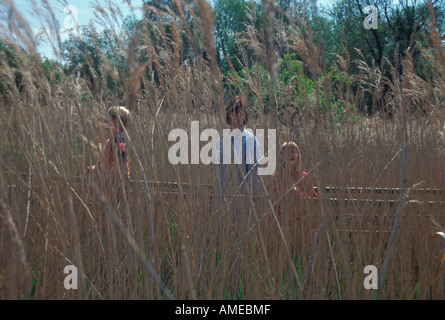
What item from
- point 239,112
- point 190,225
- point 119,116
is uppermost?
point 239,112

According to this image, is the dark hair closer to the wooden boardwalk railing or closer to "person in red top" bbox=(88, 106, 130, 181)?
the wooden boardwalk railing

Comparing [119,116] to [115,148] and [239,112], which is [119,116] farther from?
[239,112]

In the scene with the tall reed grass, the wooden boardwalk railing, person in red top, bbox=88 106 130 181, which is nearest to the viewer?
person in red top, bbox=88 106 130 181

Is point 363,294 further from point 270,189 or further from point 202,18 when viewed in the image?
point 202,18

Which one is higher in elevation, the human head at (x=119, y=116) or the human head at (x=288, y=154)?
the human head at (x=119, y=116)

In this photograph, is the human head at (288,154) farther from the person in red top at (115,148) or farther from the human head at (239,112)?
the person in red top at (115,148)

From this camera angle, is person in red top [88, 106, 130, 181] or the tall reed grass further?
the tall reed grass

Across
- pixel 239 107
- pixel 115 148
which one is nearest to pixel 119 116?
pixel 115 148

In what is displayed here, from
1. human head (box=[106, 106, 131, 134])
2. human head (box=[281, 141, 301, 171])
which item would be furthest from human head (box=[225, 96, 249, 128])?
human head (box=[106, 106, 131, 134])

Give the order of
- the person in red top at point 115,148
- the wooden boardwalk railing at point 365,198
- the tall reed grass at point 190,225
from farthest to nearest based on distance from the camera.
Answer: the wooden boardwalk railing at point 365,198
the tall reed grass at point 190,225
the person in red top at point 115,148

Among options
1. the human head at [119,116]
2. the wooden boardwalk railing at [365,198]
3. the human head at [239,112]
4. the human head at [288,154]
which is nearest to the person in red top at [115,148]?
the human head at [119,116]

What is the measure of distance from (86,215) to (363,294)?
3.68 ft

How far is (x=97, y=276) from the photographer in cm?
149
